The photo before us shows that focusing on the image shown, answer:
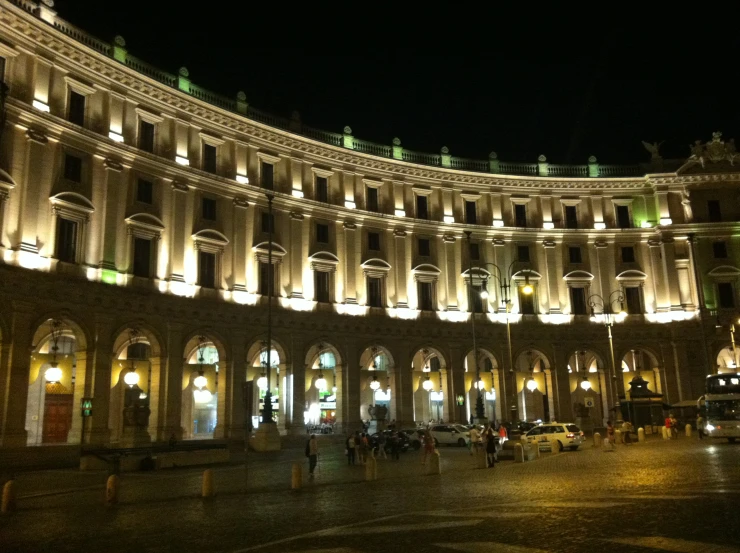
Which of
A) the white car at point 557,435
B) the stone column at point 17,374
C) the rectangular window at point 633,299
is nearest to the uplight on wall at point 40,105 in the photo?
the stone column at point 17,374

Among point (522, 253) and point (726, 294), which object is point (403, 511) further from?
point (726, 294)

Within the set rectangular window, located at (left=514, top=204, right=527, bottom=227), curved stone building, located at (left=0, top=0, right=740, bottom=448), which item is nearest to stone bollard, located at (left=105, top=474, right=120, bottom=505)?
curved stone building, located at (left=0, top=0, right=740, bottom=448)

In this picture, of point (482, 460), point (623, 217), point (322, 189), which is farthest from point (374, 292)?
point (482, 460)

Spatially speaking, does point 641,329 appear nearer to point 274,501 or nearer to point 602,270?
point 602,270

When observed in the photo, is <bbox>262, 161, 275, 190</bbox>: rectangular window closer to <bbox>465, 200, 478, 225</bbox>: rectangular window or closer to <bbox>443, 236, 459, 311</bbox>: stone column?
<bbox>443, 236, 459, 311</bbox>: stone column

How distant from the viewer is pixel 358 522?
1401cm

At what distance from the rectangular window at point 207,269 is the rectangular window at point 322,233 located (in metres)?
8.00

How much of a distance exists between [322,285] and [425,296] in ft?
27.4

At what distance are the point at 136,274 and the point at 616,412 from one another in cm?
3282

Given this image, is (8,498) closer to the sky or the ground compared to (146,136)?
closer to the ground

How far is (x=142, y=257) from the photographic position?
3703cm

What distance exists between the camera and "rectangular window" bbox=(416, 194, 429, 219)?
51.5 meters

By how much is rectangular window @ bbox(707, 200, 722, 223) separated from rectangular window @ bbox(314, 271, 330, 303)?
31.2 metres

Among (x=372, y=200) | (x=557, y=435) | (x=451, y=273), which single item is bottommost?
(x=557, y=435)
